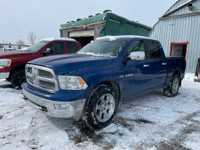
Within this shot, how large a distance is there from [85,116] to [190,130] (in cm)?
227

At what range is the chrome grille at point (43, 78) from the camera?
2.60m

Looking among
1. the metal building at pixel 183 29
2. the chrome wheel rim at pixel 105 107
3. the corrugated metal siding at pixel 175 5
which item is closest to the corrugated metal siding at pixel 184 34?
the metal building at pixel 183 29

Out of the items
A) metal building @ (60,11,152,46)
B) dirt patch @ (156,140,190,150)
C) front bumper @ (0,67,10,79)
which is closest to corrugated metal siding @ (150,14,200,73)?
metal building @ (60,11,152,46)

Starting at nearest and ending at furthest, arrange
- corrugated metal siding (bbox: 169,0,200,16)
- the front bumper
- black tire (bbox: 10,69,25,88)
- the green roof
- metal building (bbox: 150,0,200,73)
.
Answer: the front bumper, black tire (bbox: 10,69,25,88), corrugated metal siding (bbox: 169,0,200,16), metal building (bbox: 150,0,200,73), the green roof

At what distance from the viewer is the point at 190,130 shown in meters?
3.09

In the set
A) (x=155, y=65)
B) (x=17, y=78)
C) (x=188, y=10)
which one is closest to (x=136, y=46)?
(x=155, y=65)

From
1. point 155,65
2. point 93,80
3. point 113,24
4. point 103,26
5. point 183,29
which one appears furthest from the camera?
point 113,24

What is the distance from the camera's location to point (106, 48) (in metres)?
3.74

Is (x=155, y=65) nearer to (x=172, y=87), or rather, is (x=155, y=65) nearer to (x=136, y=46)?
(x=136, y=46)

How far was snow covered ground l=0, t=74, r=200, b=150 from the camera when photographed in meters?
2.52

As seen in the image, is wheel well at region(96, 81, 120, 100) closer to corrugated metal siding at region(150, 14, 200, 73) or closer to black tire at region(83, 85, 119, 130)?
black tire at region(83, 85, 119, 130)

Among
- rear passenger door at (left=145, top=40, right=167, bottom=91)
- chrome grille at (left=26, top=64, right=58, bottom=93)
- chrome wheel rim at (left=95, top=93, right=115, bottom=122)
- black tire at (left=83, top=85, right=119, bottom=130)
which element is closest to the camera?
chrome grille at (left=26, top=64, right=58, bottom=93)

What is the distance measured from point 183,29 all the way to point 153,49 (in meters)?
8.63

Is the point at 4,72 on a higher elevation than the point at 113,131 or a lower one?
higher
